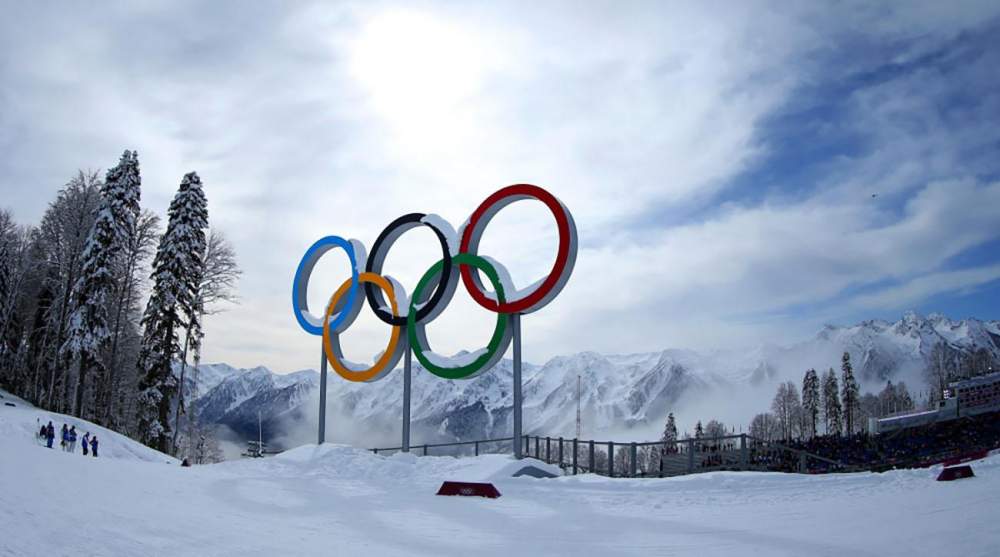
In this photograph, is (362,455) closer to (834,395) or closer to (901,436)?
(901,436)

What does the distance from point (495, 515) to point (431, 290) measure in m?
13.7

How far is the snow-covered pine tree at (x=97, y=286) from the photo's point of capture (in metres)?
33.5

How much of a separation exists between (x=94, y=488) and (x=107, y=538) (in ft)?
16.8

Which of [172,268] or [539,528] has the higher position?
[172,268]

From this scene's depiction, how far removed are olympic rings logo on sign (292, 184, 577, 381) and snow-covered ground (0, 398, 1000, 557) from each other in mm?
5572

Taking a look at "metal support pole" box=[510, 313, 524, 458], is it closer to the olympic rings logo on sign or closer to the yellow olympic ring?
the olympic rings logo on sign

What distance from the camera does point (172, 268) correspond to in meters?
33.7

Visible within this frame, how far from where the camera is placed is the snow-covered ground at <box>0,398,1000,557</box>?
8.44 metres

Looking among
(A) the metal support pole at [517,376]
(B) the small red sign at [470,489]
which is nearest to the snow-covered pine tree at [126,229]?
(A) the metal support pole at [517,376]

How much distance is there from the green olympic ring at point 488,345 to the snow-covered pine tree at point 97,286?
1788 cm

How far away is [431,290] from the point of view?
2578 centimetres

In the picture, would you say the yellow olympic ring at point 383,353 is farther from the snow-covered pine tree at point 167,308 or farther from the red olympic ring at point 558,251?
the snow-covered pine tree at point 167,308

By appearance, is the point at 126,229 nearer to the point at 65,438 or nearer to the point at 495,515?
the point at 65,438

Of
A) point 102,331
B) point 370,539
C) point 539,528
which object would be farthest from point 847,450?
point 102,331
